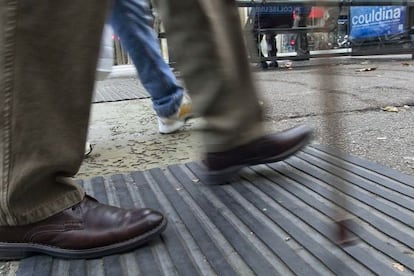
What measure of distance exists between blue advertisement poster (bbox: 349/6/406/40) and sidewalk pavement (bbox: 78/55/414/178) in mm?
2704

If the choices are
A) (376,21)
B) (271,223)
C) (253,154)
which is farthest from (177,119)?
(376,21)

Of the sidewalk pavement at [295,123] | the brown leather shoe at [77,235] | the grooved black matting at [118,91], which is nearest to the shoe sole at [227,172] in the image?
the sidewalk pavement at [295,123]

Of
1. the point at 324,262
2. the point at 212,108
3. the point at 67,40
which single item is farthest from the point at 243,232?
the point at 67,40

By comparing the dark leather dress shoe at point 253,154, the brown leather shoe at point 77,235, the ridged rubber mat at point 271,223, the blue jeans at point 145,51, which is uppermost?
the blue jeans at point 145,51

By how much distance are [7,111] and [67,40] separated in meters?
0.18

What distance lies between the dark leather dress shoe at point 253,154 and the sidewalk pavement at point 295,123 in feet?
0.37

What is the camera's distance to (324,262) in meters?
0.87

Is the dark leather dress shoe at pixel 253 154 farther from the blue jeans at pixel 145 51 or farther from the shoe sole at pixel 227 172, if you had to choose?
the blue jeans at pixel 145 51

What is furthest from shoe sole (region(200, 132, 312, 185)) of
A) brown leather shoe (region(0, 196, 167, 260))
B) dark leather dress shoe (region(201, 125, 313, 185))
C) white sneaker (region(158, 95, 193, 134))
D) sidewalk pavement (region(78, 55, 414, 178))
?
white sneaker (region(158, 95, 193, 134))

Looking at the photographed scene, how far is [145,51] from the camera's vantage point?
6.05 feet

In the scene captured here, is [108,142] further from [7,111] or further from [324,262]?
[324,262]

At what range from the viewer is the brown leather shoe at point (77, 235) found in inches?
37.9

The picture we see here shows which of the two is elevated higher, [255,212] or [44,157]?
[44,157]

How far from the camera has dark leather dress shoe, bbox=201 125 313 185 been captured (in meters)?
1.19
